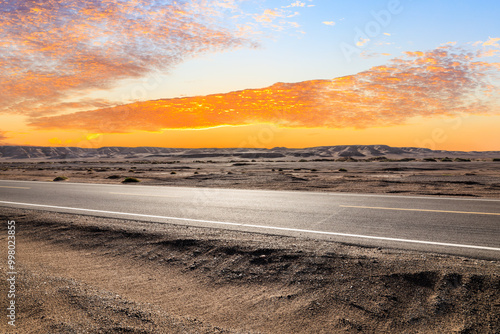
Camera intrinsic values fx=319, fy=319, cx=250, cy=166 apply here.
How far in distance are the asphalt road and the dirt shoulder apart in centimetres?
89

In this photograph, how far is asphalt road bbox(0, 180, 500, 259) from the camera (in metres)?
6.25

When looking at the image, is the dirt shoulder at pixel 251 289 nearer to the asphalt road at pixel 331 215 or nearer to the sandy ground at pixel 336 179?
the asphalt road at pixel 331 215

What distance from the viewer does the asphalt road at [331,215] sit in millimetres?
6250

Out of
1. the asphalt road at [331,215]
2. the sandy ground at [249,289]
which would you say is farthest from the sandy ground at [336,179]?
the sandy ground at [249,289]

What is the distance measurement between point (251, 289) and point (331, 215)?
487cm

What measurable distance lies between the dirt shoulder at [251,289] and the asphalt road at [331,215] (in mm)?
894

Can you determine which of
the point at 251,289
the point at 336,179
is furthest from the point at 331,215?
the point at 336,179

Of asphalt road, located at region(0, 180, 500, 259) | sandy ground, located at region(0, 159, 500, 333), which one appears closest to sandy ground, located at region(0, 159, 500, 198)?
asphalt road, located at region(0, 180, 500, 259)

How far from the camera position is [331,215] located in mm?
8750

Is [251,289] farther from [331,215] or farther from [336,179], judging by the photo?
[336,179]

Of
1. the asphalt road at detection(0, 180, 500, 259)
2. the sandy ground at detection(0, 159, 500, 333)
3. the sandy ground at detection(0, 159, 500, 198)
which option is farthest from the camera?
the sandy ground at detection(0, 159, 500, 198)

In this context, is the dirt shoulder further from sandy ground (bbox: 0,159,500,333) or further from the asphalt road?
the asphalt road

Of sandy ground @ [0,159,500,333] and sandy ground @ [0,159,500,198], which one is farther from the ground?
sandy ground @ [0,159,500,198]

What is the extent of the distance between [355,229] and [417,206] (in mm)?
3795
